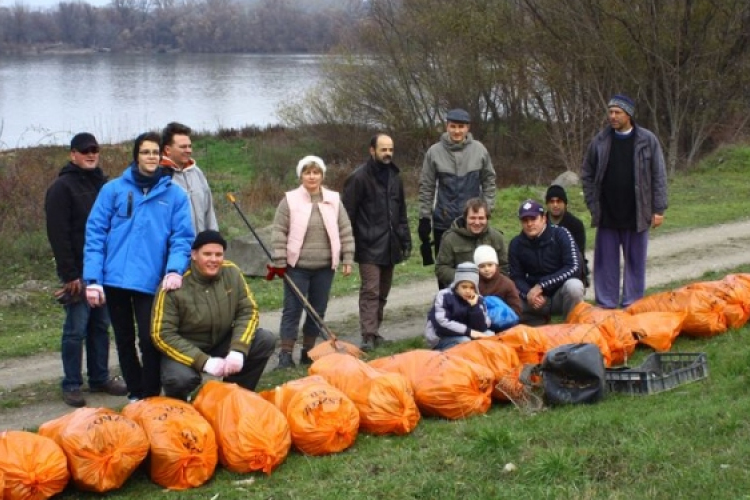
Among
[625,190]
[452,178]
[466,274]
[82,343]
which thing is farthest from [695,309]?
[82,343]

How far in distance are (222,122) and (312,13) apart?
47.9m

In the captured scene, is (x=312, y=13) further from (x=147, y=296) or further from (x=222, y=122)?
(x=147, y=296)

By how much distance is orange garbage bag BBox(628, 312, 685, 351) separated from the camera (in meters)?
7.69

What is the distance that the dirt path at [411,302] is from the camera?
735 cm

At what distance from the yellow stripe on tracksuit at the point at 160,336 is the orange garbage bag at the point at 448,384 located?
1326mm

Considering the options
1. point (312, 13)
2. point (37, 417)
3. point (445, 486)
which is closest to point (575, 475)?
point (445, 486)

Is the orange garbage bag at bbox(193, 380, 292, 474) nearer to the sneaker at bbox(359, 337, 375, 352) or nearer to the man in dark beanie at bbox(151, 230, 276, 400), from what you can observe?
the man in dark beanie at bbox(151, 230, 276, 400)

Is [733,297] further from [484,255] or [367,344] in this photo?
[367,344]

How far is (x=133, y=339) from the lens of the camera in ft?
22.7

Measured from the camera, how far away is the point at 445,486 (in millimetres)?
4965

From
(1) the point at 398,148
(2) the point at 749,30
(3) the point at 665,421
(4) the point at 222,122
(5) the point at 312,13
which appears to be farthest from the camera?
(5) the point at 312,13

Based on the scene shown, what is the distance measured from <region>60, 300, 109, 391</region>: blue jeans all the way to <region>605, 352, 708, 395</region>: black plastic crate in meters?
3.73

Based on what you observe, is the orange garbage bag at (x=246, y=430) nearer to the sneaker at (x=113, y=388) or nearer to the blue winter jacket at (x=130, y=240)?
the blue winter jacket at (x=130, y=240)

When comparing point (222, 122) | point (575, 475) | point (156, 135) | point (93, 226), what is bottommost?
point (222, 122)
